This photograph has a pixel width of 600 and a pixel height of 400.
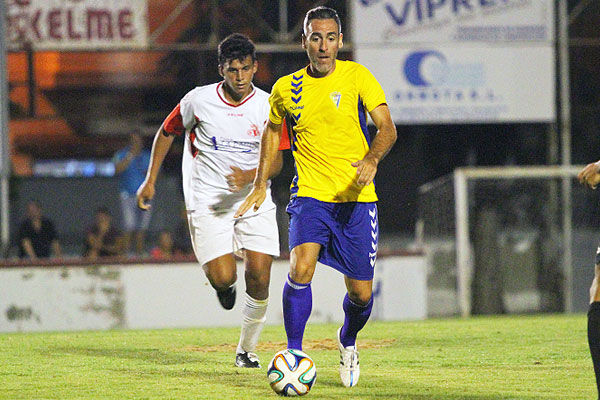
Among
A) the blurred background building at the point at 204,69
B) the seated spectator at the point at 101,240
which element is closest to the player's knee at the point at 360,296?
the seated spectator at the point at 101,240

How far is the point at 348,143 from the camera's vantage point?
6.00m

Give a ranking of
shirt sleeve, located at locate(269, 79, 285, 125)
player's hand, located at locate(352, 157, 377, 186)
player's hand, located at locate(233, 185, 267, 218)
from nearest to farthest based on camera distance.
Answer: player's hand, located at locate(352, 157, 377, 186) → shirt sleeve, located at locate(269, 79, 285, 125) → player's hand, located at locate(233, 185, 267, 218)

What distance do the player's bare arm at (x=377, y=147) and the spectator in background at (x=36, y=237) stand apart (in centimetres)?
1006

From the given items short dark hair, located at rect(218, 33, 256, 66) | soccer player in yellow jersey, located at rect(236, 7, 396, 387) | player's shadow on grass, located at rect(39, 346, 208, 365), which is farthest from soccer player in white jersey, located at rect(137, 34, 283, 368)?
soccer player in yellow jersey, located at rect(236, 7, 396, 387)

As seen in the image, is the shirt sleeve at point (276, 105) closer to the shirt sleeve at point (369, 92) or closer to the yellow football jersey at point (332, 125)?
the yellow football jersey at point (332, 125)

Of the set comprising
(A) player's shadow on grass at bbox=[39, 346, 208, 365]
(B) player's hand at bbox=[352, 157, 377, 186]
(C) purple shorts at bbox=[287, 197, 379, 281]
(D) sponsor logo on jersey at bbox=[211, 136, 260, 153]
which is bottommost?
(A) player's shadow on grass at bbox=[39, 346, 208, 365]

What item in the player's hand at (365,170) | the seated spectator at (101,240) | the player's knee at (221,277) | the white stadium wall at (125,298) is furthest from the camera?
the seated spectator at (101,240)

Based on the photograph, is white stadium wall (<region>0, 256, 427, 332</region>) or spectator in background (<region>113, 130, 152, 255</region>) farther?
spectator in background (<region>113, 130, 152, 255</region>)

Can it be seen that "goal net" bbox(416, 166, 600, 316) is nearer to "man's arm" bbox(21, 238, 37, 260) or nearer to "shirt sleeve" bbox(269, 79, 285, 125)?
"man's arm" bbox(21, 238, 37, 260)

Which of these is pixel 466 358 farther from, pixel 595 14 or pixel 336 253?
pixel 595 14

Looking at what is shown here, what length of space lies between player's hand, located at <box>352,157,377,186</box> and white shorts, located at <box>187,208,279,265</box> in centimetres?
165

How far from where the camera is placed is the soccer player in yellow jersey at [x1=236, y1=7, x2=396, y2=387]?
5.91 m

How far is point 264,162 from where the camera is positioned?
631 cm

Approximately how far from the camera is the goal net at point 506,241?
16.3 metres
